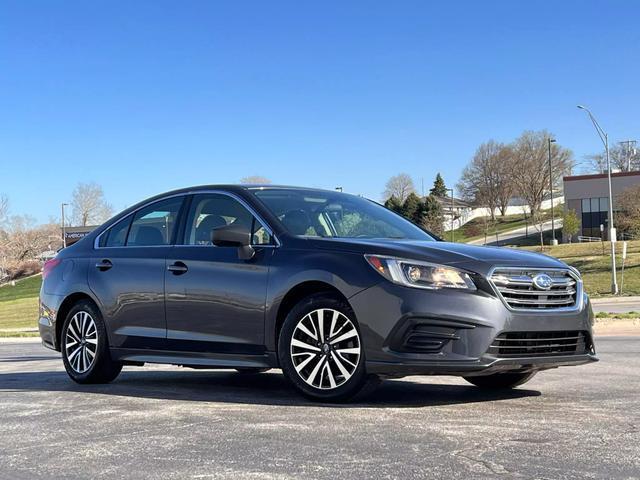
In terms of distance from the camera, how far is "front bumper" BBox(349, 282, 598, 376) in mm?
5109

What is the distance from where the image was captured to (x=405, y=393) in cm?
620

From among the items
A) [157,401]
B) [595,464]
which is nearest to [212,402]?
[157,401]

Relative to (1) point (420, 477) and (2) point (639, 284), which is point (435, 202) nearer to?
(2) point (639, 284)

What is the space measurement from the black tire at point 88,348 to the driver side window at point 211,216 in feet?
4.11

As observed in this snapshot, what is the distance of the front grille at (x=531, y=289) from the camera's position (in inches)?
207

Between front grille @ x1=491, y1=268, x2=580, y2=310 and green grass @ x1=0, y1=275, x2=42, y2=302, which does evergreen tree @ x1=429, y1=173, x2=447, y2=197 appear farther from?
front grille @ x1=491, y1=268, x2=580, y2=310

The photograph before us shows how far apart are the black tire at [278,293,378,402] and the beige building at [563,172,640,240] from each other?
76.6m

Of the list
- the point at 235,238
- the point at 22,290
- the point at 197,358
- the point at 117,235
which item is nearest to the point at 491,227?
the point at 22,290

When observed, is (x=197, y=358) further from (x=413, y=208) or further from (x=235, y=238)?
(x=413, y=208)

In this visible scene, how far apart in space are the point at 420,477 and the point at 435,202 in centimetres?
8663

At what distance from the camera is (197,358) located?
6324 millimetres

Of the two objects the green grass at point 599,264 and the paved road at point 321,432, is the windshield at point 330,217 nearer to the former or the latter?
the paved road at point 321,432

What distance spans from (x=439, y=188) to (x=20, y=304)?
9623 cm

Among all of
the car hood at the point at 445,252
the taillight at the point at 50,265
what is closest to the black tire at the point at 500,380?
the car hood at the point at 445,252
